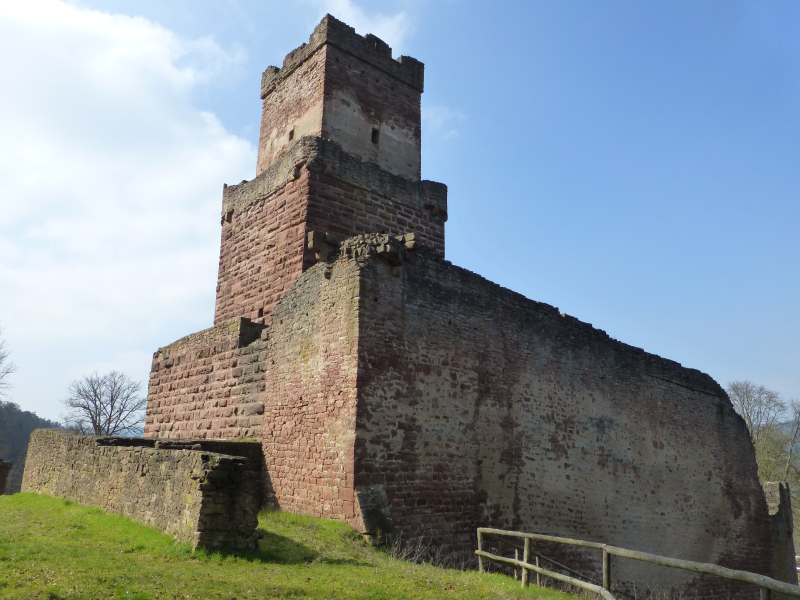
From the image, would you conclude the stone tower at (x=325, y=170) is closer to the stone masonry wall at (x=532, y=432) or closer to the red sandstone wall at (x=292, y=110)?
the red sandstone wall at (x=292, y=110)

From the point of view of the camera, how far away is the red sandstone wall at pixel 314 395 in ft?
29.9

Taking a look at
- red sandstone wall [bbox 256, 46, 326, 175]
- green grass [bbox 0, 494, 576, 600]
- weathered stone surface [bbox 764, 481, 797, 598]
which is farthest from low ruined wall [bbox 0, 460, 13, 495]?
weathered stone surface [bbox 764, 481, 797, 598]

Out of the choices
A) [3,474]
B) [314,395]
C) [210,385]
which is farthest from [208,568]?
[3,474]

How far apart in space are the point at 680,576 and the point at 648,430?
3658 millimetres

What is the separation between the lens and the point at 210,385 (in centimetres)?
1303

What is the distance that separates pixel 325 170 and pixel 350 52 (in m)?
3.91

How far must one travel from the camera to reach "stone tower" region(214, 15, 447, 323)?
42.2 ft

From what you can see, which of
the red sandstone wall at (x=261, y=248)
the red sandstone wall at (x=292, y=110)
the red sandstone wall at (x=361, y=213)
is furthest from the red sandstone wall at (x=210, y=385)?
the red sandstone wall at (x=292, y=110)

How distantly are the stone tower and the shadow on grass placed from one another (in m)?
5.91

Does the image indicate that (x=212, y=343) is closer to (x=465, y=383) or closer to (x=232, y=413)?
(x=232, y=413)

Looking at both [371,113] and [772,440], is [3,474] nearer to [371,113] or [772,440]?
[371,113]

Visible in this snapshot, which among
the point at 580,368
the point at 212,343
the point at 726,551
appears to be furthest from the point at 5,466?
the point at 726,551

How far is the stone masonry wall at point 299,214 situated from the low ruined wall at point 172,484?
3965 mm

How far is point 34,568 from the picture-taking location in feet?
19.2
